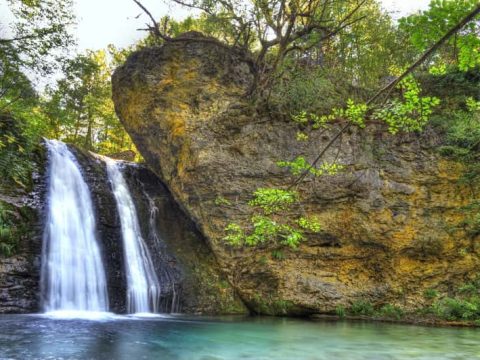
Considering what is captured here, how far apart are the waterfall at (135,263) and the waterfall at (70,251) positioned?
2.42 feet

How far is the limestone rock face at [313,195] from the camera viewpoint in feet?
33.3

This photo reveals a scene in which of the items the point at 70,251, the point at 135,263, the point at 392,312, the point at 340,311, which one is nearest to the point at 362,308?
the point at 340,311

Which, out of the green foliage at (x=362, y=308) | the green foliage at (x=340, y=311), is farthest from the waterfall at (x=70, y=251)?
the green foliage at (x=362, y=308)

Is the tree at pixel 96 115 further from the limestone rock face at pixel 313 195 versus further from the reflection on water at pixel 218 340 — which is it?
the reflection on water at pixel 218 340

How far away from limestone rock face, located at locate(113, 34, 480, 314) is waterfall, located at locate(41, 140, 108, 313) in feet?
9.14

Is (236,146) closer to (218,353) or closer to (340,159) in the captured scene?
(340,159)

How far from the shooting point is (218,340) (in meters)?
6.57

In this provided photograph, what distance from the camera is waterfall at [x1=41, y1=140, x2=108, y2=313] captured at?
9.02 metres

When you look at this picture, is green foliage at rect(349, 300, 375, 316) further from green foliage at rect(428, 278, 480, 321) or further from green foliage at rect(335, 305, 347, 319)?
green foliage at rect(428, 278, 480, 321)

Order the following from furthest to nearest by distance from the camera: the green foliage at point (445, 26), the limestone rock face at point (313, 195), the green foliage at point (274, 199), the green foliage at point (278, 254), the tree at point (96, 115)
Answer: the tree at point (96, 115), the green foliage at point (278, 254), the limestone rock face at point (313, 195), the green foliage at point (274, 199), the green foliage at point (445, 26)

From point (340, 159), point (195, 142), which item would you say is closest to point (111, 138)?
point (195, 142)

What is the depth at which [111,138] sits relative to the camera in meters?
28.4

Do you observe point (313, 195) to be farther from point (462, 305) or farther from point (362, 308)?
point (462, 305)

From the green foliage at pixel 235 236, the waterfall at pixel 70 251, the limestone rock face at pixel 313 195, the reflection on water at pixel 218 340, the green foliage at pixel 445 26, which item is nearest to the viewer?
the green foliage at pixel 445 26
